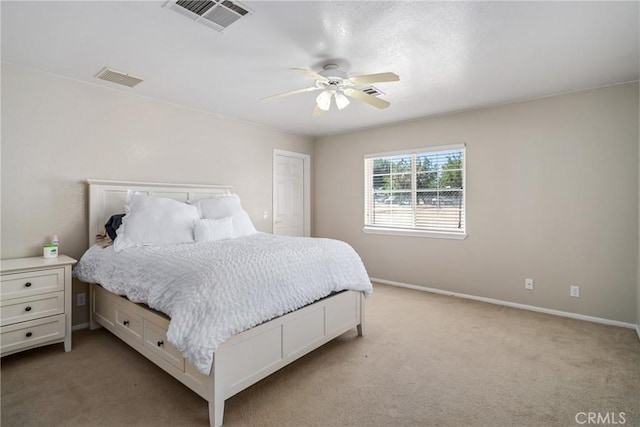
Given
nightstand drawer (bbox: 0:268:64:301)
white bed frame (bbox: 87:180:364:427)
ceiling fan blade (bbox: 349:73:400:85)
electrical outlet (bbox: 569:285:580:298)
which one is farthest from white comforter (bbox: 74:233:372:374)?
electrical outlet (bbox: 569:285:580:298)

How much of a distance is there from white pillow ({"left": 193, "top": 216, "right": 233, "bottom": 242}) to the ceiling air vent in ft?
4.74

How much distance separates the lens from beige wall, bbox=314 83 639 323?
3.12 metres

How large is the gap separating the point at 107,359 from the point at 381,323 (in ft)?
7.88

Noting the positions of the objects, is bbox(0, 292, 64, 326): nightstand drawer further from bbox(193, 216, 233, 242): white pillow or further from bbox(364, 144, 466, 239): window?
bbox(364, 144, 466, 239): window

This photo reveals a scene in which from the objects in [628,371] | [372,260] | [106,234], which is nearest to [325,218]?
[372,260]

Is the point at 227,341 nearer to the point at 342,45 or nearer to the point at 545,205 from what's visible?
the point at 342,45

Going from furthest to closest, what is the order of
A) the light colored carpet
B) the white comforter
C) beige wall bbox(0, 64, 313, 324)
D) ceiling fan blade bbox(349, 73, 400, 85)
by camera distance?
beige wall bbox(0, 64, 313, 324) < ceiling fan blade bbox(349, 73, 400, 85) < the light colored carpet < the white comforter

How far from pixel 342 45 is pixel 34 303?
3.01 m

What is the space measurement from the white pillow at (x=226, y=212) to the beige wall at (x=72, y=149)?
0.63 m

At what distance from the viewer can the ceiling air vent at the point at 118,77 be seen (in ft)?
9.17

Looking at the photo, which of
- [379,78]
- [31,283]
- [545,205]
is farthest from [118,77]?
[545,205]

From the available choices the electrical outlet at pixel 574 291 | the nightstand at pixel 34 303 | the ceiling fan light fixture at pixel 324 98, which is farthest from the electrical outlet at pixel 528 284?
the nightstand at pixel 34 303

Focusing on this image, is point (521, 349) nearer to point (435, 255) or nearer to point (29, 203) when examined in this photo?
point (435, 255)

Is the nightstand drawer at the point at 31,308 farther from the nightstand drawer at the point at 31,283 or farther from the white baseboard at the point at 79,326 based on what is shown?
the white baseboard at the point at 79,326
